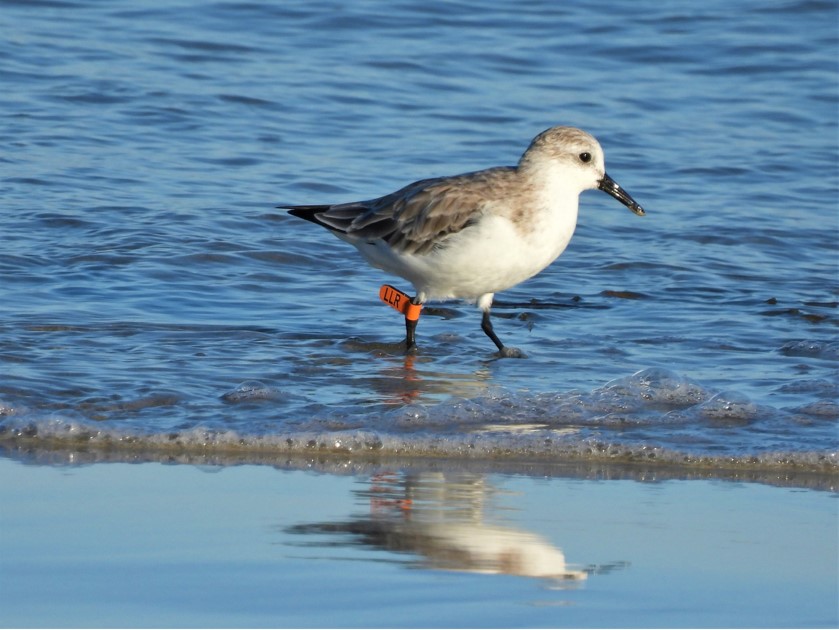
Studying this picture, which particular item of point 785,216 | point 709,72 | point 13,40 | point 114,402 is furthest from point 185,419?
point 709,72

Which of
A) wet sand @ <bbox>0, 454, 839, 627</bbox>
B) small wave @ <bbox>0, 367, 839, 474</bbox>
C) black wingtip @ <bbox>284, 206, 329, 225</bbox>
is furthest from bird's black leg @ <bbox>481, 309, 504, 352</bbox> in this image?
wet sand @ <bbox>0, 454, 839, 627</bbox>

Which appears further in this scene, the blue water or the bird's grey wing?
the bird's grey wing

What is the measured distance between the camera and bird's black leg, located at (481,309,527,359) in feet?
25.8

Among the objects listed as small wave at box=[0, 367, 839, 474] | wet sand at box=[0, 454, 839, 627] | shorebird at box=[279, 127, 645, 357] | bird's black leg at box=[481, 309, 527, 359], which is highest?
shorebird at box=[279, 127, 645, 357]

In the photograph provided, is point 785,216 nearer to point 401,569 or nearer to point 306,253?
point 306,253

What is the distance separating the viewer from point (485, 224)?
7555 millimetres

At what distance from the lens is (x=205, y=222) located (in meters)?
10.5

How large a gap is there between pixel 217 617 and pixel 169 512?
0.98 m

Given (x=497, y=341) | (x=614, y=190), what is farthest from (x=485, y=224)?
(x=614, y=190)

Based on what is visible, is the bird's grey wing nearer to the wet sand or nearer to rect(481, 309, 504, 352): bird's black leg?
rect(481, 309, 504, 352): bird's black leg

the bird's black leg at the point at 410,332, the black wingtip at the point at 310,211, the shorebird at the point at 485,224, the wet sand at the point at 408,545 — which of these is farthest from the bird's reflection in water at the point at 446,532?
the black wingtip at the point at 310,211

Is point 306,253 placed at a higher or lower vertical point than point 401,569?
higher

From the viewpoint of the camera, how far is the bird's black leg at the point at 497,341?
7855mm

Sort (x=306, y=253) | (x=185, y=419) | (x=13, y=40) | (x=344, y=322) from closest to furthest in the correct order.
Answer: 1. (x=185, y=419)
2. (x=344, y=322)
3. (x=306, y=253)
4. (x=13, y=40)
